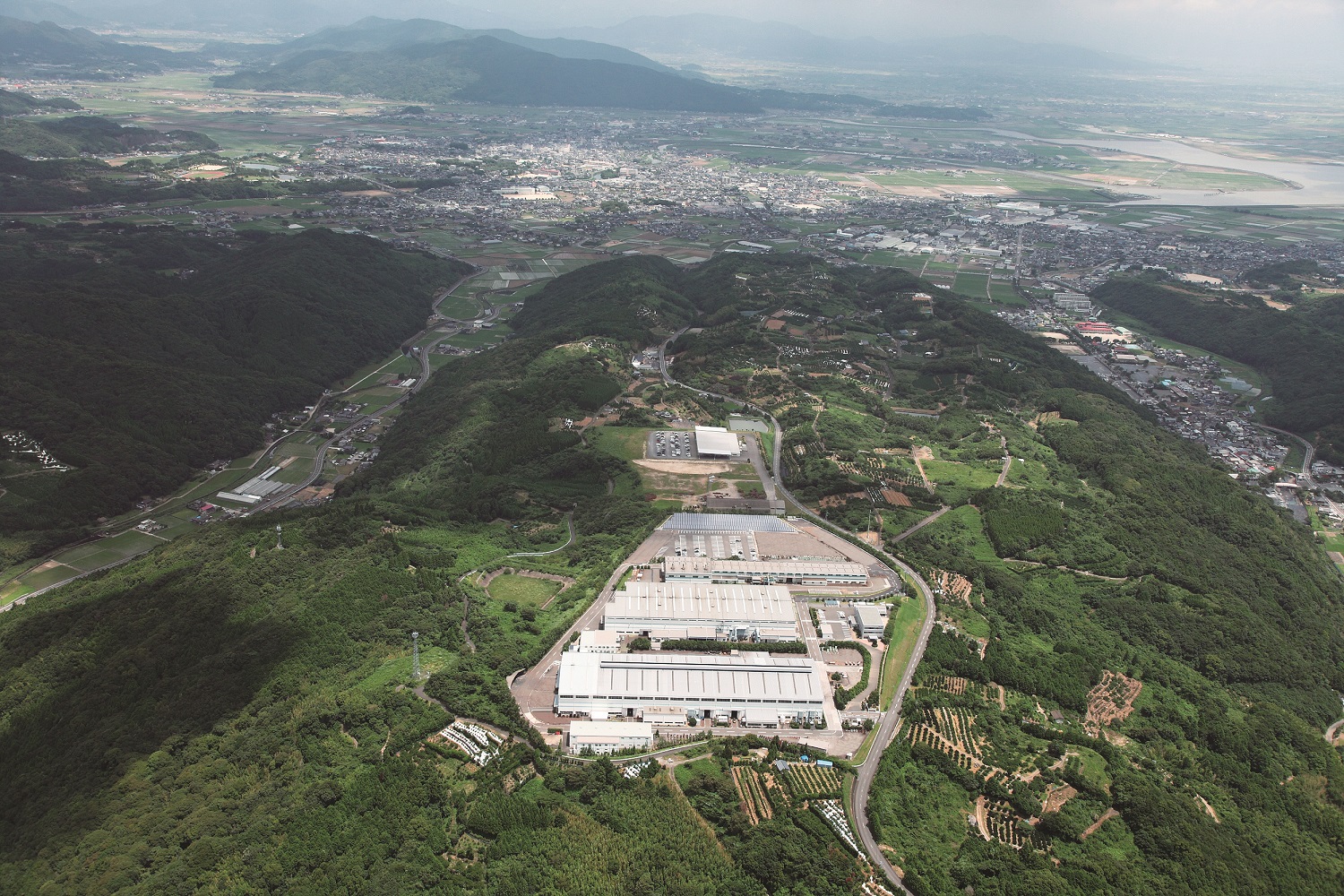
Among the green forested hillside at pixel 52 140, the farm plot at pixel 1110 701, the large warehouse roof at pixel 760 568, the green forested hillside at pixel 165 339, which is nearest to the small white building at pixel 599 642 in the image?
the large warehouse roof at pixel 760 568

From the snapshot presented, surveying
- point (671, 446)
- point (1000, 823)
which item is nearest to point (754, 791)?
point (1000, 823)

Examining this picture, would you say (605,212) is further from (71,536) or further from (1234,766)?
(1234,766)

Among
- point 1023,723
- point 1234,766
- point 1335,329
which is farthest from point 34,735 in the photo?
point 1335,329

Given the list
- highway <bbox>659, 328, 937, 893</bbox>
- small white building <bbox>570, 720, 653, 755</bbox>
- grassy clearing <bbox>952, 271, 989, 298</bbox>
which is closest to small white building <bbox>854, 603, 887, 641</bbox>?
highway <bbox>659, 328, 937, 893</bbox>

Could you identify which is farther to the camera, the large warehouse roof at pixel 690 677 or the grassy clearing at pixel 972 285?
the grassy clearing at pixel 972 285

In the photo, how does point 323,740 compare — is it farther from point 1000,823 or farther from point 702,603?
point 1000,823

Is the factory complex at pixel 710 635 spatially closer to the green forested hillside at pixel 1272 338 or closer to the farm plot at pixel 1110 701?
the farm plot at pixel 1110 701
